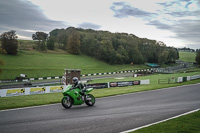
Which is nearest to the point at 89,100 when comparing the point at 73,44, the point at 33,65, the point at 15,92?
the point at 15,92

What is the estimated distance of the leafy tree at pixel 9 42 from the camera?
62369mm

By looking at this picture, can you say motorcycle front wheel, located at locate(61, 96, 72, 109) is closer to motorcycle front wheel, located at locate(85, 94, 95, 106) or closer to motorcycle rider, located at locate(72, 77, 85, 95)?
motorcycle rider, located at locate(72, 77, 85, 95)

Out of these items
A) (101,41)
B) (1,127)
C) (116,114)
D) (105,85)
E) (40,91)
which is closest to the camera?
(1,127)

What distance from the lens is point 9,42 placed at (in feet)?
208

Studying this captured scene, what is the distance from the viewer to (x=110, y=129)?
8383mm

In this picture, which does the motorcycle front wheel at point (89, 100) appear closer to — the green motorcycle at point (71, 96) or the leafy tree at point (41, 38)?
the green motorcycle at point (71, 96)

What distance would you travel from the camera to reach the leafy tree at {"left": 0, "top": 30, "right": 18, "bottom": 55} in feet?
205

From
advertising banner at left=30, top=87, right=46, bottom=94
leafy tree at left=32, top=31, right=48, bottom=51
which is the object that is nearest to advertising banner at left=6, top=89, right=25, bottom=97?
advertising banner at left=30, top=87, right=46, bottom=94

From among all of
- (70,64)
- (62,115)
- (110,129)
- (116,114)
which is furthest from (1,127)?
(70,64)

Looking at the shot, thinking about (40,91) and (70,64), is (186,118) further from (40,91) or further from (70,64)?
(70,64)

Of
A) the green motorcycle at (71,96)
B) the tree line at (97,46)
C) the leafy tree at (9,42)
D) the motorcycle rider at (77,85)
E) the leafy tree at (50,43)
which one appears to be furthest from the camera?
the tree line at (97,46)

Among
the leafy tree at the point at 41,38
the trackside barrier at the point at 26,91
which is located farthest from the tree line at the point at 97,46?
the trackside barrier at the point at 26,91

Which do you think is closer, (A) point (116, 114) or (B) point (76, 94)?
(A) point (116, 114)

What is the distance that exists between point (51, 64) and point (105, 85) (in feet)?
135
